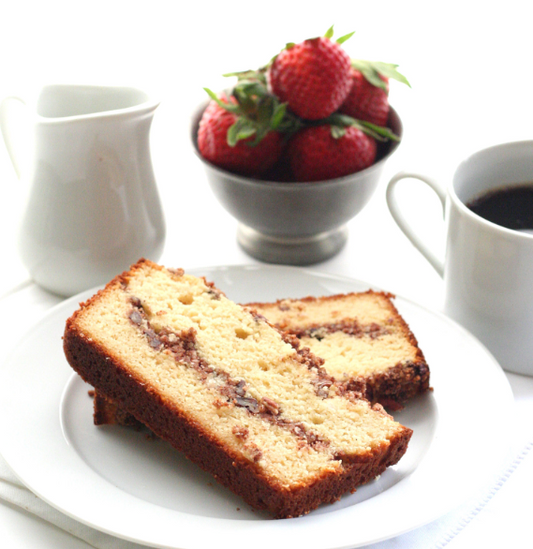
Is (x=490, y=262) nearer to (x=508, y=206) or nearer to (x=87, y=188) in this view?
(x=508, y=206)

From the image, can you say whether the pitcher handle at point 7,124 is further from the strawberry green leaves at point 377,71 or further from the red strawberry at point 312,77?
the strawberry green leaves at point 377,71

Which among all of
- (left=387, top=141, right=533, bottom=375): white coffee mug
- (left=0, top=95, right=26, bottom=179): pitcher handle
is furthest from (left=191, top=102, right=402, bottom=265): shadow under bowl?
(left=0, top=95, right=26, bottom=179): pitcher handle

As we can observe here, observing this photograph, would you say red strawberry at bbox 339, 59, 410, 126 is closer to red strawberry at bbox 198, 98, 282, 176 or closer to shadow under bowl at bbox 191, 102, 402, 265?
shadow under bowl at bbox 191, 102, 402, 265

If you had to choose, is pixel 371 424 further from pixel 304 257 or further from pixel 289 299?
pixel 304 257

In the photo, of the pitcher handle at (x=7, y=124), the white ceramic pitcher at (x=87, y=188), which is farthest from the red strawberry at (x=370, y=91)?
the pitcher handle at (x=7, y=124)

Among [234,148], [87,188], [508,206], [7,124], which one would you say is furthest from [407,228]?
[7,124]

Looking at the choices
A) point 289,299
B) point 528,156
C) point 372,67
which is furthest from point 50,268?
point 528,156
